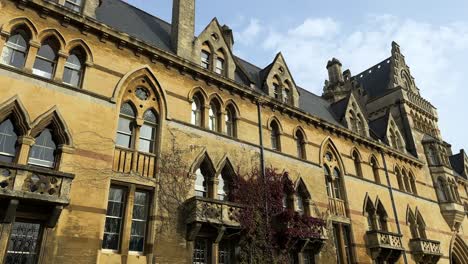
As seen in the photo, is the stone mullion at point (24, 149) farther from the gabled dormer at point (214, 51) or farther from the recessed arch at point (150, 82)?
the gabled dormer at point (214, 51)

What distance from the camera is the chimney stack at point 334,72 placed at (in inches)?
1475

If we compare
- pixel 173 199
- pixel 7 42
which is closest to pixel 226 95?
pixel 173 199

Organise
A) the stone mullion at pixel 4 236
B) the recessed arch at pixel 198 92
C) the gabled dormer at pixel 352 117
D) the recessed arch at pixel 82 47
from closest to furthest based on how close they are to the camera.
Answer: the stone mullion at pixel 4 236 → the recessed arch at pixel 82 47 → the recessed arch at pixel 198 92 → the gabled dormer at pixel 352 117

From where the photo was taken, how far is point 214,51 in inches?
777

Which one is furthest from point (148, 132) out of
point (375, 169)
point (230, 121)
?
point (375, 169)

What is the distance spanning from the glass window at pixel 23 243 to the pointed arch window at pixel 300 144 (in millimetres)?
13957

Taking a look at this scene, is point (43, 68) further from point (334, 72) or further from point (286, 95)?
point (334, 72)

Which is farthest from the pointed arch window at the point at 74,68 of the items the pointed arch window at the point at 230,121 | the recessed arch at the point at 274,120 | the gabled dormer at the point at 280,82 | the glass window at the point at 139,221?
the gabled dormer at the point at 280,82

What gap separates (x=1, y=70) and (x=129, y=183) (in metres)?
5.77

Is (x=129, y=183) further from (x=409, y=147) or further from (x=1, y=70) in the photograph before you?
(x=409, y=147)

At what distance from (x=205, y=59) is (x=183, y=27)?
196 cm

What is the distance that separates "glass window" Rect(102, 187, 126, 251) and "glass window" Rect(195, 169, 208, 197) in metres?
3.36

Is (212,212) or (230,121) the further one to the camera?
(230,121)

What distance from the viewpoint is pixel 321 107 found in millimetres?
27438
